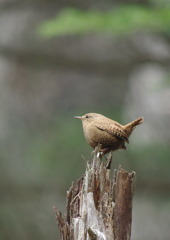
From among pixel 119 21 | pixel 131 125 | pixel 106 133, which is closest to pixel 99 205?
pixel 106 133

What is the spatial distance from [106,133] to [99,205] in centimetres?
A: 46

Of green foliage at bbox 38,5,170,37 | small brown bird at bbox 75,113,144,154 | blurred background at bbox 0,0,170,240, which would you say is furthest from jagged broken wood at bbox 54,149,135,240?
blurred background at bbox 0,0,170,240

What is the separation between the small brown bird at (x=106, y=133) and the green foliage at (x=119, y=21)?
3.77m

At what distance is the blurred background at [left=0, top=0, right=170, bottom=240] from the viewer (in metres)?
11.7

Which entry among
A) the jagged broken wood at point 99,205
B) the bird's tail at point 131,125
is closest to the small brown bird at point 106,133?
the bird's tail at point 131,125

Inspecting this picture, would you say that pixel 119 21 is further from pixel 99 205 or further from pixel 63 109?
pixel 63 109

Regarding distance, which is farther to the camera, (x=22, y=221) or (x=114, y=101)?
(x=114, y=101)

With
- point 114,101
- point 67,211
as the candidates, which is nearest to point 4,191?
point 114,101

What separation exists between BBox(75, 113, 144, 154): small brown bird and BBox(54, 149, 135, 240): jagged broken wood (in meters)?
0.13

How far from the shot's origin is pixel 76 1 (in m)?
11.6

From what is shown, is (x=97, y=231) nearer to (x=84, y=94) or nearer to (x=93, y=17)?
(x=93, y=17)

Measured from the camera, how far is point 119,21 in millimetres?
8109

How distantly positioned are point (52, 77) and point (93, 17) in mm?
7371

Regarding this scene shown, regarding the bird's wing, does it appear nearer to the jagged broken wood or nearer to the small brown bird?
the small brown bird
